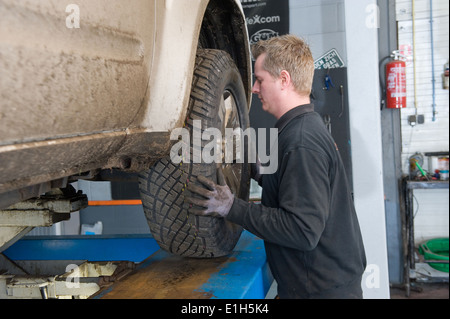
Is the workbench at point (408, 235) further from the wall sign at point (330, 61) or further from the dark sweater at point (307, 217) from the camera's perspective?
the dark sweater at point (307, 217)

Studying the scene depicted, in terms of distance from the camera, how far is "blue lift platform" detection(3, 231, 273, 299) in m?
1.42

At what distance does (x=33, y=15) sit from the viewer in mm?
747

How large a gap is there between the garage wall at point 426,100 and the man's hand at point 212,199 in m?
3.64

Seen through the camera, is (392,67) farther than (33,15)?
Yes

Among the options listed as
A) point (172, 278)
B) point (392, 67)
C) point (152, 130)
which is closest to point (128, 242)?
point (172, 278)

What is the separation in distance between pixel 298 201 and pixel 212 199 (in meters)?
0.30

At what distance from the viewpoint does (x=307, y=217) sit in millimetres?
1328

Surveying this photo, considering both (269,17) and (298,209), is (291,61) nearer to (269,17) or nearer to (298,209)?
(298,209)

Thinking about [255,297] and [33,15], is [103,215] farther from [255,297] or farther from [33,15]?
[33,15]

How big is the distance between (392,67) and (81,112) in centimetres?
392

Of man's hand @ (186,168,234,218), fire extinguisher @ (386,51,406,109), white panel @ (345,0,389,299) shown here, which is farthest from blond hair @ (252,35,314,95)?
fire extinguisher @ (386,51,406,109)
